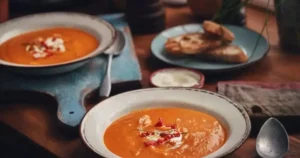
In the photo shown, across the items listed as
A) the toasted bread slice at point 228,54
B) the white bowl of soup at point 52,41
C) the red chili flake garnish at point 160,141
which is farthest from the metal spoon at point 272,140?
the white bowl of soup at point 52,41

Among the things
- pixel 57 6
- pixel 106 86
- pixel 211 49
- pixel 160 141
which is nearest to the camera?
pixel 160 141

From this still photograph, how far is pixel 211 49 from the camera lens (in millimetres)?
1362

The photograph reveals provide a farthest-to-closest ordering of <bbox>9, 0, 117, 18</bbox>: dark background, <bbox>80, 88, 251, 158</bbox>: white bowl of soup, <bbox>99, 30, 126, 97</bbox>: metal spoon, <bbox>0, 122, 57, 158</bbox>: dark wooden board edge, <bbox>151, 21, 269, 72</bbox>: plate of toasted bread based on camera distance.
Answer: <bbox>9, 0, 117, 18</bbox>: dark background
<bbox>151, 21, 269, 72</bbox>: plate of toasted bread
<bbox>99, 30, 126, 97</bbox>: metal spoon
<bbox>0, 122, 57, 158</bbox>: dark wooden board edge
<bbox>80, 88, 251, 158</bbox>: white bowl of soup

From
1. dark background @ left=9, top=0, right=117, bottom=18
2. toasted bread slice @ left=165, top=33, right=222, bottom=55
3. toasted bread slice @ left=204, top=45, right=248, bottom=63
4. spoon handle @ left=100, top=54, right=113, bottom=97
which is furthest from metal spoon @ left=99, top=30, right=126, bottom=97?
dark background @ left=9, top=0, right=117, bottom=18

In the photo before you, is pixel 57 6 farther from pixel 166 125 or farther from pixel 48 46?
pixel 166 125

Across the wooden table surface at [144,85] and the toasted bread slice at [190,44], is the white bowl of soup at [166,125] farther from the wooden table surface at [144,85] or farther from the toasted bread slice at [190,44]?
the toasted bread slice at [190,44]

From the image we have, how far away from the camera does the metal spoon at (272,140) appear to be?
1014 mm

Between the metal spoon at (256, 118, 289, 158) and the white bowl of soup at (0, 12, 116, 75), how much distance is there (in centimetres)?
41

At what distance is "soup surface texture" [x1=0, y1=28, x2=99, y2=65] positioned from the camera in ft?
4.37

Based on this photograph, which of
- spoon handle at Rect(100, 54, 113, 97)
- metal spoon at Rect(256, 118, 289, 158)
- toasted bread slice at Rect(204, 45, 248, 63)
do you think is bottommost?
spoon handle at Rect(100, 54, 113, 97)

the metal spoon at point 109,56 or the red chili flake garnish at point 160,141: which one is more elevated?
the red chili flake garnish at point 160,141

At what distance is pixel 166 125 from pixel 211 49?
37cm

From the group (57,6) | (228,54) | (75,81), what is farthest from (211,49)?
(57,6)

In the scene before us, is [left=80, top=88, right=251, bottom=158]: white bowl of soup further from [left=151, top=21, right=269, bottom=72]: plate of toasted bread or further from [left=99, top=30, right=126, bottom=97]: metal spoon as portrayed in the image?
[left=151, top=21, right=269, bottom=72]: plate of toasted bread
